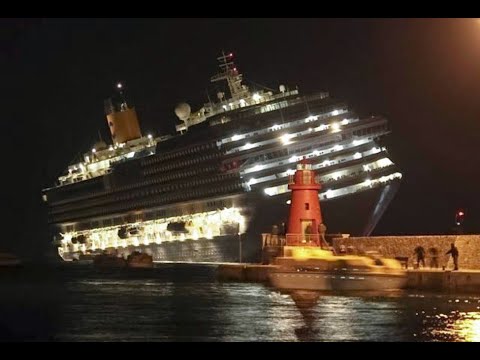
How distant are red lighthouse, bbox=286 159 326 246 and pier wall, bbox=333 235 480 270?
106cm

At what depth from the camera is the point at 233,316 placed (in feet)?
77.4

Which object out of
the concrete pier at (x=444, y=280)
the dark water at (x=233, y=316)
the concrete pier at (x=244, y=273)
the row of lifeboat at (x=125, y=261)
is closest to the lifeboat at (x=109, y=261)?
the row of lifeboat at (x=125, y=261)

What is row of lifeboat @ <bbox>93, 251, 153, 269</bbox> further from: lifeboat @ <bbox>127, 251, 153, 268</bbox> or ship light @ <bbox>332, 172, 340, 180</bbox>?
ship light @ <bbox>332, 172, 340, 180</bbox>

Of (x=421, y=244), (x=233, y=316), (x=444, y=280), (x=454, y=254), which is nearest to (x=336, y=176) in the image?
(x=421, y=244)

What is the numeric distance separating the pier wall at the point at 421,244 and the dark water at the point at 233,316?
9.10 ft

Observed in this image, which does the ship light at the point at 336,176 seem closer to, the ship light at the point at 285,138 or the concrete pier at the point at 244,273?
the ship light at the point at 285,138

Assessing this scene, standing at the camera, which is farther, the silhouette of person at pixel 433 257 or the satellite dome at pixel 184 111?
the satellite dome at pixel 184 111

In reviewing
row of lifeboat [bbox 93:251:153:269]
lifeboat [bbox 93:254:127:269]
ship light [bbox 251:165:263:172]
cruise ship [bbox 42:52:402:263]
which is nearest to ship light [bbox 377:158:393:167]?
cruise ship [bbox 42:52:402:263]

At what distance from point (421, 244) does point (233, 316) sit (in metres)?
10.2

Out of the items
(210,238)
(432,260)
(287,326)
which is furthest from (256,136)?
(287,326)

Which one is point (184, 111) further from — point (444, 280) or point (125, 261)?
point (444, 280)

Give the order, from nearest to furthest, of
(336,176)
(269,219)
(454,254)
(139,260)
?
(454,254) < (336,176) < (269,219) < (139,260)

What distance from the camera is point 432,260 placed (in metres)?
31.5

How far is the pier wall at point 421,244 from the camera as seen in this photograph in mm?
30078
